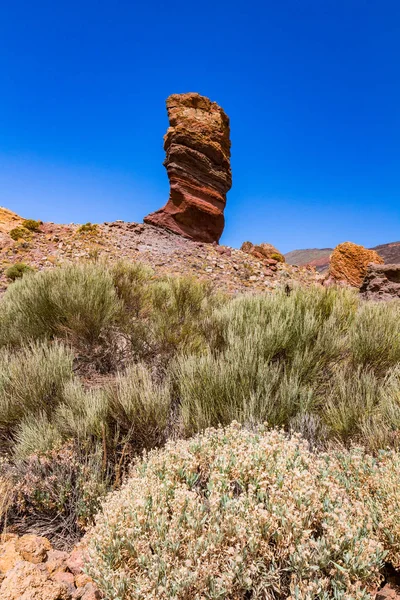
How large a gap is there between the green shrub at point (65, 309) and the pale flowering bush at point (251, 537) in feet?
11.2

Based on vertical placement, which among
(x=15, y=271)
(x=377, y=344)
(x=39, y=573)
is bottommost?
(x=39, y=573)

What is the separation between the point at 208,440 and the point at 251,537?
0.81 metres

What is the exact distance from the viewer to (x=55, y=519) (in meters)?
2.33

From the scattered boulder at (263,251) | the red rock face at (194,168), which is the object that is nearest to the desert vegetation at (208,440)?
the red rock face at (194,168)

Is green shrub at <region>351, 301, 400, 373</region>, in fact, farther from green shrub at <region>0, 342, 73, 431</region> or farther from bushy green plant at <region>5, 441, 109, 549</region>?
green shrub at <region>0, 342, 73, 431</region>

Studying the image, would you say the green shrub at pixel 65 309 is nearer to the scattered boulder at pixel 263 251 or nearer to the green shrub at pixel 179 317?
the green shrub at pixel 179 317

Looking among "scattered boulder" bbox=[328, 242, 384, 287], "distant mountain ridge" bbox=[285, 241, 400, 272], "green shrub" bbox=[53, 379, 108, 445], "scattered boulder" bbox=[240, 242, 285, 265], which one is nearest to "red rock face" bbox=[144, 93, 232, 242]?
"scattered boulder" bbox=[240, 242, 285, 265]

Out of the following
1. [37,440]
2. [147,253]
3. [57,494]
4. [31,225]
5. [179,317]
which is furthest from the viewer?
[31,225]

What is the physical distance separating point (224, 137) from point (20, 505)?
25.5 metres

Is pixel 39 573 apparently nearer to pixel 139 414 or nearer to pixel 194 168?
pixel 139 414

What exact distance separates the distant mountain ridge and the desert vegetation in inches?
3429

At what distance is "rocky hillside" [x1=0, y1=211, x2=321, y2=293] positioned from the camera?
1612 cm

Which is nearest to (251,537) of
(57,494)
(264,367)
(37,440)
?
(57,494)

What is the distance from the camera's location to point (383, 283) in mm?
9688
